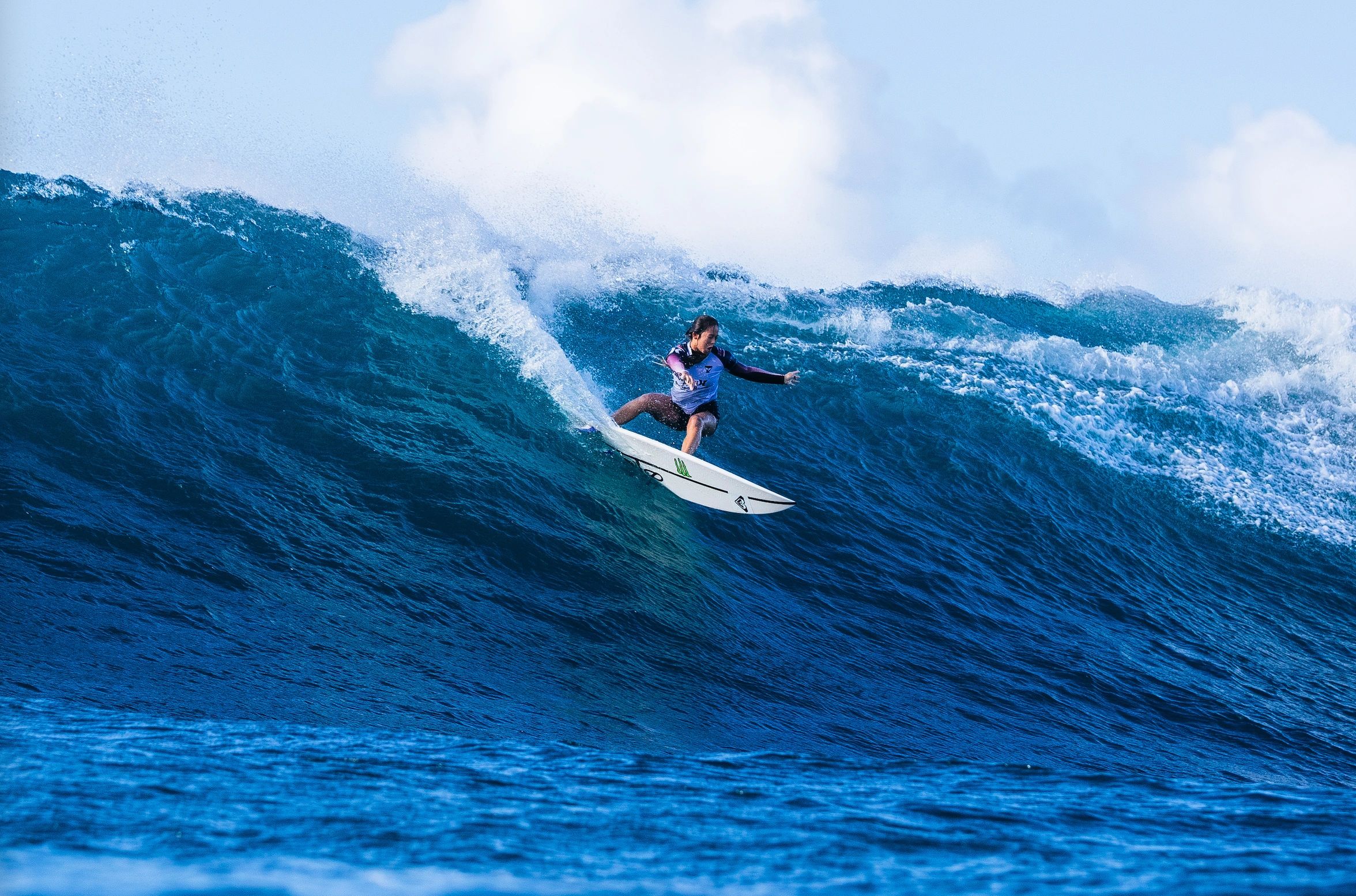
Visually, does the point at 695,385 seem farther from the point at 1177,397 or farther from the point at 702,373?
the point at 1177,397

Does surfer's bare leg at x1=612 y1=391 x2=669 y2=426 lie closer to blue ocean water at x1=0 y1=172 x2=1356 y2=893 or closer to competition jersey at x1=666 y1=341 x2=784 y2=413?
competition jersey at x1=666 y1=341 x2=784 y2=413

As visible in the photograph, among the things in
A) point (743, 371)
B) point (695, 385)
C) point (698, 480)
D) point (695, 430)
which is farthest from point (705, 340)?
point (698, 480)

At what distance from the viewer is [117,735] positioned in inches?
182

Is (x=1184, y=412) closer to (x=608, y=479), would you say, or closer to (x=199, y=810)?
(x=608, y=479)

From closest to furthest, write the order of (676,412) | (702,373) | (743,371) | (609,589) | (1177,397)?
1. (609,589)
2. (702,373)
3. (743,371)
4. (676,412)
5. (1177,397)

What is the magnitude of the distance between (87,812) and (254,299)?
978cm

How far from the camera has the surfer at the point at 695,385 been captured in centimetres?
996

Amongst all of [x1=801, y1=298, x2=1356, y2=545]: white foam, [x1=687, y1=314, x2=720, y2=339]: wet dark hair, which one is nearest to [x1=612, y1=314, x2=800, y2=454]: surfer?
[x1=687, y1=314, x2=720, y2=339]: wet dark hair

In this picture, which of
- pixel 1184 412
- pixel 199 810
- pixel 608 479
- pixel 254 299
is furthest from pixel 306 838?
pixel 1184 412

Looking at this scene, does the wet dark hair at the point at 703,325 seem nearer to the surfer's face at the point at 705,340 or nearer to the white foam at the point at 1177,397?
the surfer's face at the point at 705,340

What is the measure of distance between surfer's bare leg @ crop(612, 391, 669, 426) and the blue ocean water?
40 cm

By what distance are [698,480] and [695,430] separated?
1.78 ft

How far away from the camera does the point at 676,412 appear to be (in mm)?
10508

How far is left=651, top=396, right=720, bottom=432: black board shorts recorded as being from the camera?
10.4m
